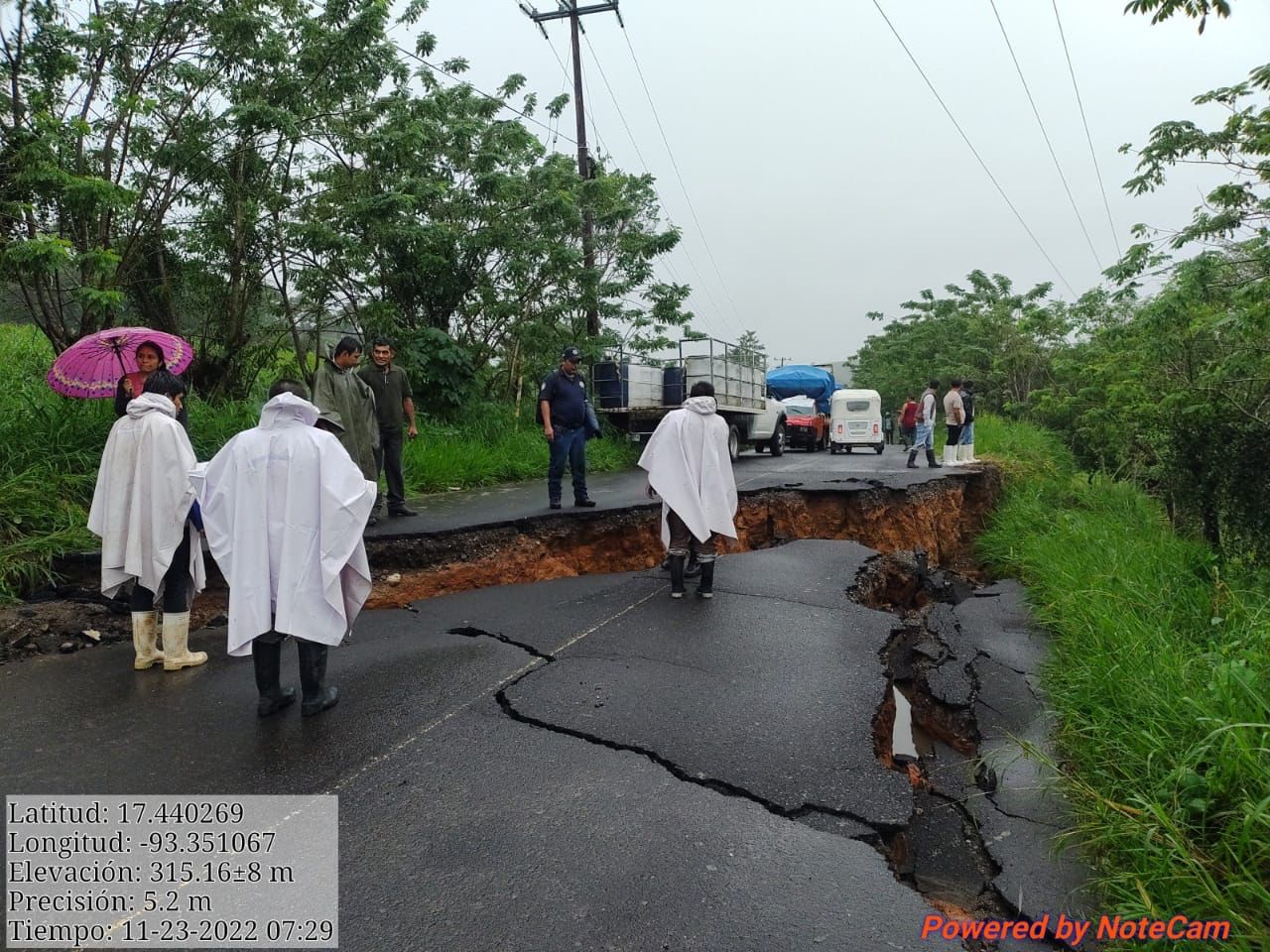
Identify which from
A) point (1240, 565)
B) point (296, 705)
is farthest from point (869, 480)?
point (296, 705)

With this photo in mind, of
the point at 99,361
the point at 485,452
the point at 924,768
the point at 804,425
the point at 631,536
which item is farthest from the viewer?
the point at 804,425

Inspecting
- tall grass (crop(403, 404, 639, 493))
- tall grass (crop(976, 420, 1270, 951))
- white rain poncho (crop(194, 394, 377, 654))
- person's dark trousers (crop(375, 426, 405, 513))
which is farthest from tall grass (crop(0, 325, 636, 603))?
tall grass (crop(976, 420, 1270, 951))

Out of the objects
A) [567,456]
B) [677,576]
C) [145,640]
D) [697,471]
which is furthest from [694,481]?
[145,640]

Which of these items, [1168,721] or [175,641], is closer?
[1168,721]

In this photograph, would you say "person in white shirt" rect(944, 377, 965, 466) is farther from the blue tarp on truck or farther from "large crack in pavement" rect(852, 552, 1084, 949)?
the blue tarp on truck

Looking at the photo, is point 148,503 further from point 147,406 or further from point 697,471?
point 697,471

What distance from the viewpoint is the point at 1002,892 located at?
9.50 ft

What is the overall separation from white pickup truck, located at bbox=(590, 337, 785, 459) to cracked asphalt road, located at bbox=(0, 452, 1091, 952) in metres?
8.83

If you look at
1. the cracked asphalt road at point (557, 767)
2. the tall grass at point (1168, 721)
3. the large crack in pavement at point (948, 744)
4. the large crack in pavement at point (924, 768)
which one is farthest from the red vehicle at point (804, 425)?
the cracked asphalt road at point (557, 767)

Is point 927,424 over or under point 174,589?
over

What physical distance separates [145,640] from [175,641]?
0.20m

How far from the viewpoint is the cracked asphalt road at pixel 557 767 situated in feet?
7.69

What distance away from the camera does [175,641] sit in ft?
14.2

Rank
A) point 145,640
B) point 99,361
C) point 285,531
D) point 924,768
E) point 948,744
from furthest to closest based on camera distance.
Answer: point 99,361, point 948,744, point 145,640, point 924,768, point 285,531
